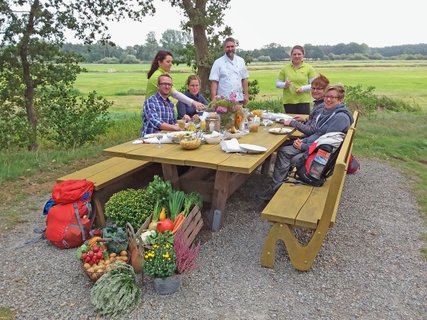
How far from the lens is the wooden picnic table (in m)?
3.42

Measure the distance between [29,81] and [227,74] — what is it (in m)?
6.28

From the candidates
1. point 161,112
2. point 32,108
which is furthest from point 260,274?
point 32,108

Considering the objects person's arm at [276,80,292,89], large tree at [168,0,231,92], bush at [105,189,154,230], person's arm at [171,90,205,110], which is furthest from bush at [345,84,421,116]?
bush at [105,189,154,230]

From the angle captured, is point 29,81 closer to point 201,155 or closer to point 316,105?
point 316,105

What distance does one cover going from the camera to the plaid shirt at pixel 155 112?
15.8 feet

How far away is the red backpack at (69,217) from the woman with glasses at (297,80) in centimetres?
371

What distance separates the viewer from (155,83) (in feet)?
16.4

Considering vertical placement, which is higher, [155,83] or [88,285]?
[155,83]

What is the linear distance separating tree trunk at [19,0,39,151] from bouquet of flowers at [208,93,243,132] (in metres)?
6.71

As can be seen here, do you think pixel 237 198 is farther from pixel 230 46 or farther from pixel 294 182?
pixel 230 46

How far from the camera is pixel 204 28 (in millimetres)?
10594

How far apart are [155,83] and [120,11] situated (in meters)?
6.61

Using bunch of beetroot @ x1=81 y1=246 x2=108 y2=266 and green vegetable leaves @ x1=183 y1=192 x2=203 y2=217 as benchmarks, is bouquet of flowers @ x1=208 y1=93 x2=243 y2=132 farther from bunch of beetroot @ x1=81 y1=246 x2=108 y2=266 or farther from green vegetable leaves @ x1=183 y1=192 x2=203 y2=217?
bunch of beetroot @ x1=81 y1=246 x2=108 y2=266

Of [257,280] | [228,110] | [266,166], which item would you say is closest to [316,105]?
[228,110]
